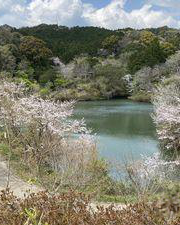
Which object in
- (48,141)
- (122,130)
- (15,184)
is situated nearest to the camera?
(15,184)

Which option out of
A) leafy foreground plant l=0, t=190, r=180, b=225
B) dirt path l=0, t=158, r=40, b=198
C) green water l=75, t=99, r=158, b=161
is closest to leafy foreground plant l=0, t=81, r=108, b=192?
dirt path l=0, t=158, r=40, b=198

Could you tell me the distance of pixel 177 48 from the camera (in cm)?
6203

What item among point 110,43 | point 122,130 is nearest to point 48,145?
point 122,130

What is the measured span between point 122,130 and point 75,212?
24948 mm

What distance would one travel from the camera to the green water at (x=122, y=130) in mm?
20275

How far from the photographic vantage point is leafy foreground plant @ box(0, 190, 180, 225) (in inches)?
123

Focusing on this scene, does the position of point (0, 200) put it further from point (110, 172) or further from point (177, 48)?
point (177, 48)

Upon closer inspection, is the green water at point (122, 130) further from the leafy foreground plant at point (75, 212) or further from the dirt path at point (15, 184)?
the leafy foreground plant at point (75, 212)

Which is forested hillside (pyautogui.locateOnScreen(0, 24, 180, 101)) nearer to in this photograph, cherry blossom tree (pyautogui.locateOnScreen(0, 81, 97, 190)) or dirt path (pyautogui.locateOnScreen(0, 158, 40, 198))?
cherry blossom tree (pyautogui.locateOnScreen(0, 81, 97, 190))

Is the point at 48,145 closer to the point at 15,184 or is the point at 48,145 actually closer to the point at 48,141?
the point at 48,141

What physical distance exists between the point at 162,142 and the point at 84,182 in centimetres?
1247

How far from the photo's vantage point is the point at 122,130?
92.4ft

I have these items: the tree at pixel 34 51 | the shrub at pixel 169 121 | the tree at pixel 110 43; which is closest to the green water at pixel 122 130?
the shrub at pixel 169 121

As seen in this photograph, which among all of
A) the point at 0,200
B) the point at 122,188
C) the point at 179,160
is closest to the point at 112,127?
the point at 179,160
